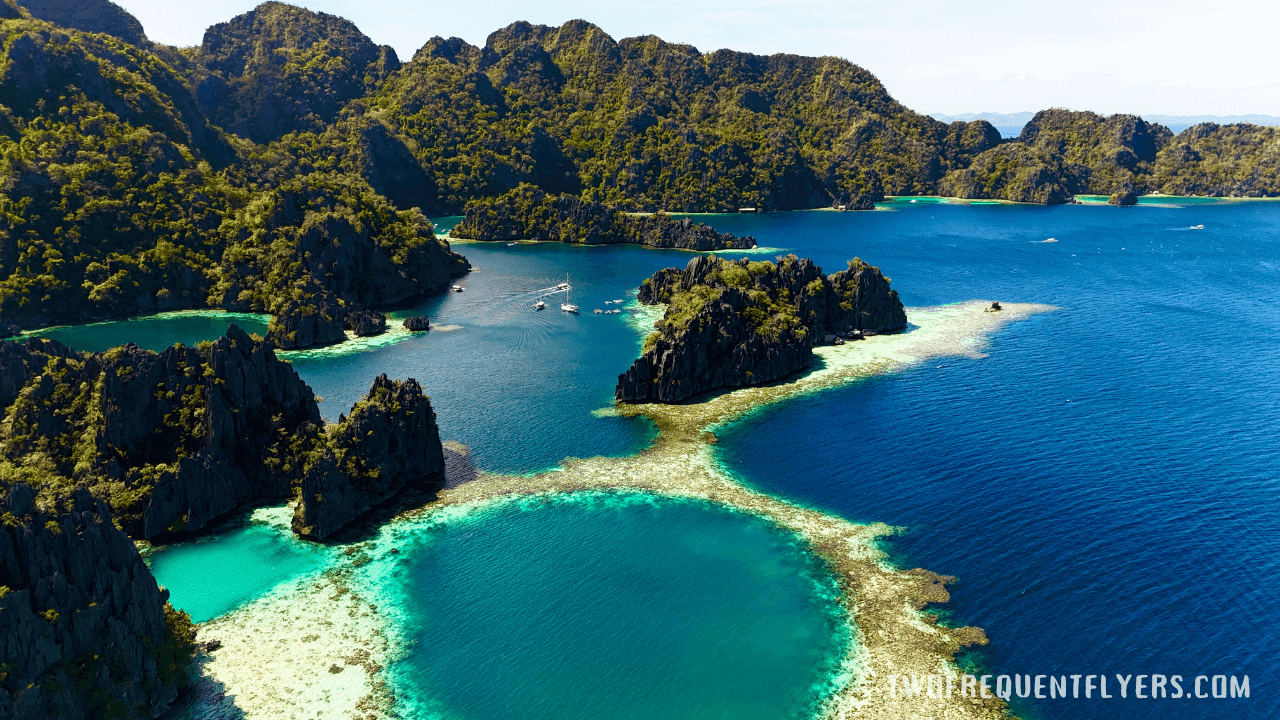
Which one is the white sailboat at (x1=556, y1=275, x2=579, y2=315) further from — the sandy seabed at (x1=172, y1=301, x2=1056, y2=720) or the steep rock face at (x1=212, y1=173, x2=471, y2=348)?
the sandy seabed at (x1=172, y1=301, x2=1056, y2=720)

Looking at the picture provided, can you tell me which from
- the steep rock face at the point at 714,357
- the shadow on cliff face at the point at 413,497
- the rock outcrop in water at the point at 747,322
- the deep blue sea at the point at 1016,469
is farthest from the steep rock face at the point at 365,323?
the steep rock face at the point at 714,357

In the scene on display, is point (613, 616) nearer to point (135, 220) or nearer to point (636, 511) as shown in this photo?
point (636, 511)

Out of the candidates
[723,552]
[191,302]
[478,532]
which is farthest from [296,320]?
[723,552]

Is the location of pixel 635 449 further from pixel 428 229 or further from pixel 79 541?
pixel 428 229

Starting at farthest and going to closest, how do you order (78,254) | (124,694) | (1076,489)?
(78,254), (1076,489), (124,694)

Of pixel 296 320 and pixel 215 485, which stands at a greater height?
pixel 296 320

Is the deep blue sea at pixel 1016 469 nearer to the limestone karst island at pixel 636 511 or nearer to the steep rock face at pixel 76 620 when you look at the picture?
the limestone karst island at pixel 636 511
